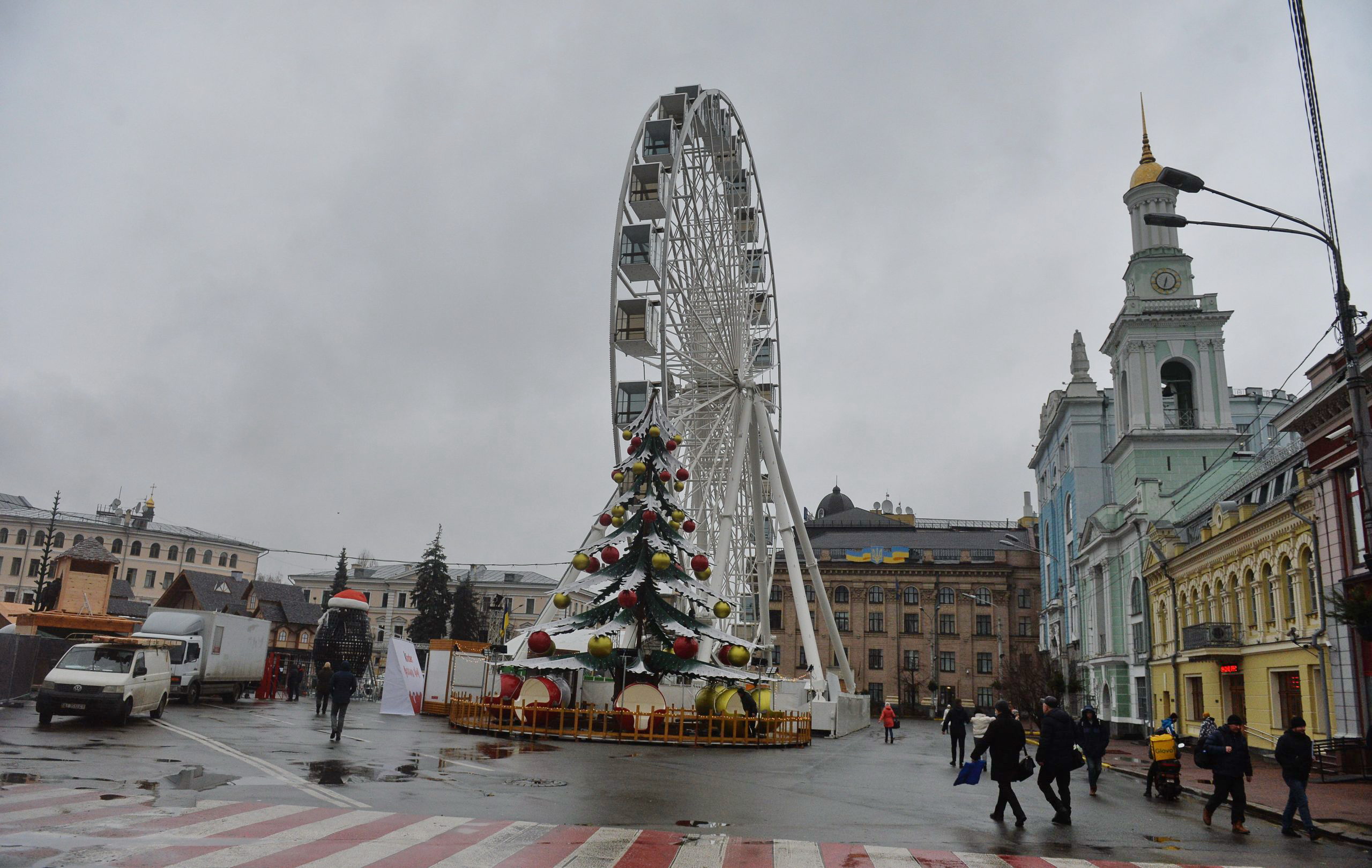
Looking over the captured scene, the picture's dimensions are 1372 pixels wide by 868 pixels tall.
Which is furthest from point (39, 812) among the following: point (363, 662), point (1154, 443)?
point (1154, 443)

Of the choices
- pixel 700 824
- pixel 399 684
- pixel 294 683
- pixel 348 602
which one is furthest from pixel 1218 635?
pixel 294 683

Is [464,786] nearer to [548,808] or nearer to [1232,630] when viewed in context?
[548,808]

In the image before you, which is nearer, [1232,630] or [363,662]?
[1232,630]

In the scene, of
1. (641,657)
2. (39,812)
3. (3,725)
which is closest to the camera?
(39,812)

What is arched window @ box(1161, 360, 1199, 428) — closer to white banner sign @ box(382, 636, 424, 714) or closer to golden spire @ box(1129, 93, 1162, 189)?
golden spire @ box(1129, 93, 1162, 189)

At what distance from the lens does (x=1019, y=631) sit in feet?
287

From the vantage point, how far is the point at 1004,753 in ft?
42.5

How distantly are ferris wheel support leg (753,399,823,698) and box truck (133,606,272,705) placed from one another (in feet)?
60.3

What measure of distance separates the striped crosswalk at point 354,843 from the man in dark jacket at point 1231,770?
4835mm

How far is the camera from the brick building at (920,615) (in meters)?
86.4

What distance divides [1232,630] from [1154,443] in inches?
826

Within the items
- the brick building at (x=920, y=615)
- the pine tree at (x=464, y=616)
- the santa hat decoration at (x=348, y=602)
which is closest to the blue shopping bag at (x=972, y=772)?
the santa hat decoration at (x=348, y=602)

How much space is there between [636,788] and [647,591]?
38.4ft

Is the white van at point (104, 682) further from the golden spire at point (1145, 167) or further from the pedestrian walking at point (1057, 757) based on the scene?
the golden spire at point (1145, 167)
